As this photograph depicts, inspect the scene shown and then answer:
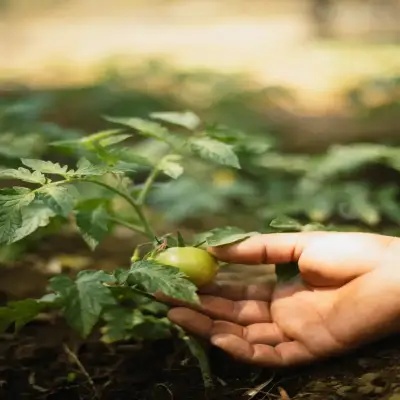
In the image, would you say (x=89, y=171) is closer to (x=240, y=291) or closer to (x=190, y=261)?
(x=190, y=261)

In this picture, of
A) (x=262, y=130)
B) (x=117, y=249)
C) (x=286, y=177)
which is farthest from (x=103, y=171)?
(x=262, y=130)

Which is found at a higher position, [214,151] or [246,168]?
[214,151]

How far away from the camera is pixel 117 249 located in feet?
6.24

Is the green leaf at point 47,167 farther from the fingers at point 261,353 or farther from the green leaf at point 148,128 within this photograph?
the fingers at point 261,353

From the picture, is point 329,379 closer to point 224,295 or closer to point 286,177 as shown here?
point 224,295

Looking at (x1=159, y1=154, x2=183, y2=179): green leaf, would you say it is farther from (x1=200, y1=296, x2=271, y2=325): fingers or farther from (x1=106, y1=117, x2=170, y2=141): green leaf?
(x1=200, y1=296, x2=271, y2=325): fingers

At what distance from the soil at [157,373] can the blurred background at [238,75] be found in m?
0.86

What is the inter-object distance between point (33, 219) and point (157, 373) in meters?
0.42

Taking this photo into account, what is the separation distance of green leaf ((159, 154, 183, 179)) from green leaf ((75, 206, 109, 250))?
0.16 meters

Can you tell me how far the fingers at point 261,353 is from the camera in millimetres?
1195

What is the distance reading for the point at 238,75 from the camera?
409 centimetres

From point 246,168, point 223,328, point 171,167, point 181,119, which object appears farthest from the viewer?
point 246,168

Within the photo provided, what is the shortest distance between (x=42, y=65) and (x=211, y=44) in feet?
3.81

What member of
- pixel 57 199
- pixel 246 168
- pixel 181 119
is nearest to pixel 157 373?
pixel 57 199
